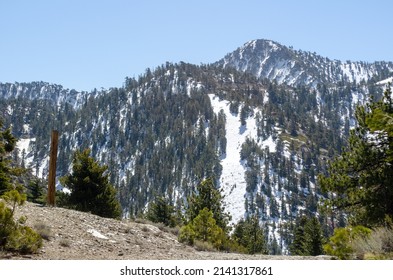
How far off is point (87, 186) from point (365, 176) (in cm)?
1977

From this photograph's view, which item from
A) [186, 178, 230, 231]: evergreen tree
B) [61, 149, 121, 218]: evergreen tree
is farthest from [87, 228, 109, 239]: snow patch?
[186, 178, 230, 231]: evergreen tree

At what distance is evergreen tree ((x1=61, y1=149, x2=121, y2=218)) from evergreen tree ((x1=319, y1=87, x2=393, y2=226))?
1725 cm

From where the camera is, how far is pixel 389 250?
998cm

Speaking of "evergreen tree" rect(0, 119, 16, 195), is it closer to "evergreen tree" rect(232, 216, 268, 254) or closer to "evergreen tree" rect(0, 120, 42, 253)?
"evergreen tree" rect(0, 120, 42, 253)

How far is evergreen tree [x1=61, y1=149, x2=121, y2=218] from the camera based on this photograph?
28.7 meters

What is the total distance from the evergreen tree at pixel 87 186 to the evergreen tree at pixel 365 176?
17.3m

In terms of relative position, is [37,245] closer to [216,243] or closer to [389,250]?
[389,250]

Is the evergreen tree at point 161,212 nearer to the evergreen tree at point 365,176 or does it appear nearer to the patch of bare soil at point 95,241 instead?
the patch of bare soil at point 95,241

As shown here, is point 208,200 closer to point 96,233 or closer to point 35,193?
point 96,233

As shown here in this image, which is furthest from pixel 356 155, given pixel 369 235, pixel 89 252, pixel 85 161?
pixel 85 161

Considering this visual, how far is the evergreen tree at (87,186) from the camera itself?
28656mm

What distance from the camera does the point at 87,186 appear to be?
2900 centimetres

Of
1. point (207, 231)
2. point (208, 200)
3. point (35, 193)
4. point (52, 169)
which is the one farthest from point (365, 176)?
point (35, 193)

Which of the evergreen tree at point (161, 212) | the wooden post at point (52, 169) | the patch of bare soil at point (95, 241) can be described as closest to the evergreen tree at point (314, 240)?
the evergreen tree at point (161, 212)
